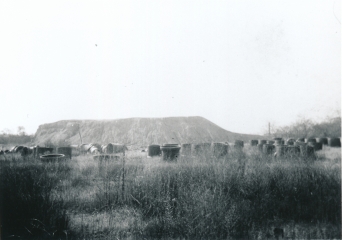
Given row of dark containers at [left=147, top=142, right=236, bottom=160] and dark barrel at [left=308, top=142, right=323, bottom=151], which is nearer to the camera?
dark barrel at [left=308, top=142, right=323, bottom=151]

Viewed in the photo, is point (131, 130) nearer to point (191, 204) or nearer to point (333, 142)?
point (333, 142)

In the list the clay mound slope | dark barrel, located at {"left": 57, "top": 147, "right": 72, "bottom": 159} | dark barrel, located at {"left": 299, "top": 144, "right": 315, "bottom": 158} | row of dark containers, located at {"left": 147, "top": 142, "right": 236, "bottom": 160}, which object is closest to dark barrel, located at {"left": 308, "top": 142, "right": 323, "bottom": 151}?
dark barrel, located at {"left": 299, "top": 144, "right": 315, "bottom": 158}

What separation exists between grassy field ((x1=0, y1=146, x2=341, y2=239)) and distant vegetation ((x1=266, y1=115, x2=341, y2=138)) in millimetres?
704

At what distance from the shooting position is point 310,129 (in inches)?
286

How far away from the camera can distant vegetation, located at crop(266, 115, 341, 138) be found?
20.4ft

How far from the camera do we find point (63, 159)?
12.6m

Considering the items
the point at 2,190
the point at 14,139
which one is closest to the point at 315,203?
the point at 2,190

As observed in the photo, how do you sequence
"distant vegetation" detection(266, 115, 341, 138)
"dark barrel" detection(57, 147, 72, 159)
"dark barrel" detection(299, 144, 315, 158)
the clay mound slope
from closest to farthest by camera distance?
1. "distant vegetation" detection(266, 115, 341, 138)
2. "dark barrel" detection(299, 144, 315, 158)
3. "dark barrel" detection(57, 147, 72, 159)
4. the clay mound slope

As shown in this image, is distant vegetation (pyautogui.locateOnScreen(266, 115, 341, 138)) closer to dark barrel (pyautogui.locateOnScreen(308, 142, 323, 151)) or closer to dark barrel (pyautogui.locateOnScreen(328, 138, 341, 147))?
dark barrel (pyautogui.locateOnScreen(328, 138, 341, 147))

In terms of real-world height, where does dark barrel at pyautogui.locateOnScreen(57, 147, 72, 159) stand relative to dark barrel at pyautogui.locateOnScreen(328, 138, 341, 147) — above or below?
below

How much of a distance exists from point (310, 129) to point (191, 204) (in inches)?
172

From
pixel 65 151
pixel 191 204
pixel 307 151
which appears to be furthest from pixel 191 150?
pixel 65 151

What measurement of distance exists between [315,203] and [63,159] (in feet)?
36.6

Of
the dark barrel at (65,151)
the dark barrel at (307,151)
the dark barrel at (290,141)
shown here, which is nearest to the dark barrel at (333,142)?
the dark barrel at (307,151)
